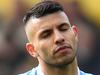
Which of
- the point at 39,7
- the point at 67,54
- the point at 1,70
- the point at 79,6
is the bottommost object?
the point at 1,70

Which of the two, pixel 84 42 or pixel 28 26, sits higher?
pixel 28 26

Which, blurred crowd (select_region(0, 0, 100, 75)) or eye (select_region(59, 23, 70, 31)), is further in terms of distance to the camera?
blurred crowd (select_region(0, 0, 100, 75))

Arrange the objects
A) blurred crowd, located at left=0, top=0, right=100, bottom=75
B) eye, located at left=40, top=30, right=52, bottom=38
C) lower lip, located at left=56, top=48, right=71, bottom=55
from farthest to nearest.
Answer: blurred crowd, located at left=0, top=0, right=100, bottom=75 → eye, located at left=40, top=30, right=52, bottom=38 → lower lip, located at left=56, top=48, right=71, bottom=55

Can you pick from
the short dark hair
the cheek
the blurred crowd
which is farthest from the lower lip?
the blurred crowd

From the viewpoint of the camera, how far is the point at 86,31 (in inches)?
300

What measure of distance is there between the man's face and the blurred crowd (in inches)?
91.1

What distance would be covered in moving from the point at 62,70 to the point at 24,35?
2530 millimetres

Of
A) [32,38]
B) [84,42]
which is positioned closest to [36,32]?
[32,38]

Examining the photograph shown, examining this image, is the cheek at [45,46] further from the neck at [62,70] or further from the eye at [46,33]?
the neck at [62,70]

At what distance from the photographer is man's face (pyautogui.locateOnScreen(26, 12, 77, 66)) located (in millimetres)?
4910

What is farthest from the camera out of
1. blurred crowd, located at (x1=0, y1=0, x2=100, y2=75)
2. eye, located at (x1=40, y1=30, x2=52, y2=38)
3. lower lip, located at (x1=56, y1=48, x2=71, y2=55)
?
blurred crowd, located at (x1=0, y1=0, x2=100, y2=75)

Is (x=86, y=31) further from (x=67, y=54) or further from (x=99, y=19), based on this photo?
(x=67, y=54)

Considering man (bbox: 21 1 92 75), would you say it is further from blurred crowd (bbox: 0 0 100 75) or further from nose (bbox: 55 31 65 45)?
blurred crowd (bbox: 0 0 100 75)

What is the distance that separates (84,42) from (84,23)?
33cm
